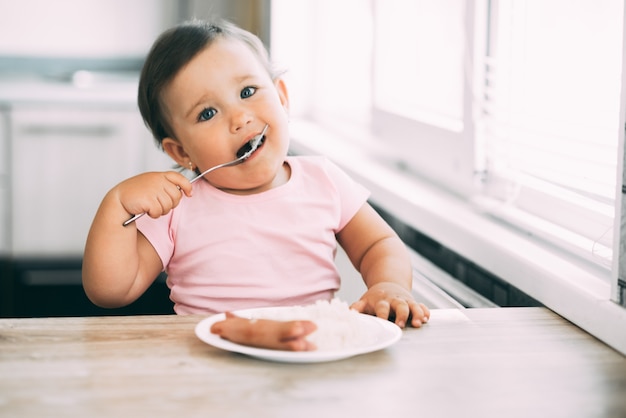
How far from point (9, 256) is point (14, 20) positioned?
3.63 feet

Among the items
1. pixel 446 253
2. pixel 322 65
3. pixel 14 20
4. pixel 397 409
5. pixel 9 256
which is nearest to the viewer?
pixel 397 409

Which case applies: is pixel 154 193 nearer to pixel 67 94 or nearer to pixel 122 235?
pixel 122 235

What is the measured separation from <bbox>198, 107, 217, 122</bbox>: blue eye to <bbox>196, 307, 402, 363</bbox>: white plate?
41 centimetres

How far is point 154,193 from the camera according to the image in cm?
122

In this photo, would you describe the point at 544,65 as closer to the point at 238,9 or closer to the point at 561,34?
the point at 561,34

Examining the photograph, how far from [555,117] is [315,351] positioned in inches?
28.8

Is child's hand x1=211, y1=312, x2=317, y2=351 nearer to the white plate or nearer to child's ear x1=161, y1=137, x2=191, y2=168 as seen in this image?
the white plate

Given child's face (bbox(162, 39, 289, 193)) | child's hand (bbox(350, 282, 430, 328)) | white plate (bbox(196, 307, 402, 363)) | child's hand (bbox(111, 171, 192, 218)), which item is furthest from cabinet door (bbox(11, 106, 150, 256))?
white plate (bbox(196, 307, 402, 363))

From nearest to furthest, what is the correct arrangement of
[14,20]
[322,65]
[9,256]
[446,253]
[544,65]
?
[544,65], [446,253], [322,65], [9,256], [14,20]

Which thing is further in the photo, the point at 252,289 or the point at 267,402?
the point at 252,289

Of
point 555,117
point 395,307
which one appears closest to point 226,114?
point 395,307

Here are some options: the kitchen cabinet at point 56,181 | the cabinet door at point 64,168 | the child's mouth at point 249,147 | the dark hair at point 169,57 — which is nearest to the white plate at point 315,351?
the child's mouth at point 249,147

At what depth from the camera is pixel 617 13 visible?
1.28 metres

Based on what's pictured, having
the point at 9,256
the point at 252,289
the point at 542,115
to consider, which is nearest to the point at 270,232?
the point at 252,289
